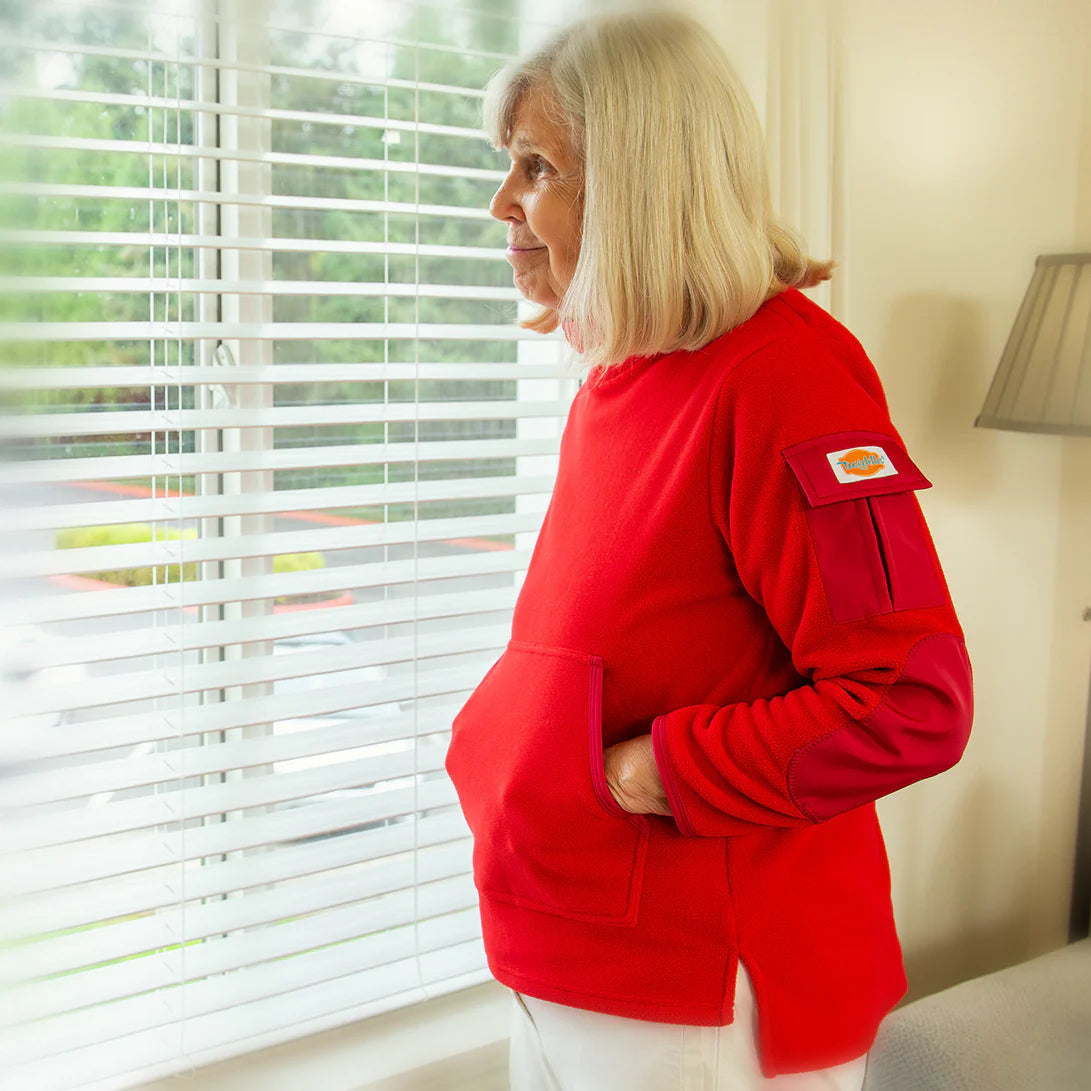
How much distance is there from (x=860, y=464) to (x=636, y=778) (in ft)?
1.12

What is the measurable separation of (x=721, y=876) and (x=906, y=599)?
321 millimetres

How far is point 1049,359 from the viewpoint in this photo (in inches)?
69.5

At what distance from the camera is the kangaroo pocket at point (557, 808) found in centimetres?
105

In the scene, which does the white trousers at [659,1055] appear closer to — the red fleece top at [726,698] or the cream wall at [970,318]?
the red fleece top at [726,698]

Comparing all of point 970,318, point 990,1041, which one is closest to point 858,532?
point 990,1041

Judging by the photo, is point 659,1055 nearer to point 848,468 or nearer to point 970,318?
point 848,468

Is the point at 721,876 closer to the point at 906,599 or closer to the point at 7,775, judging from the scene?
the point at 906,599

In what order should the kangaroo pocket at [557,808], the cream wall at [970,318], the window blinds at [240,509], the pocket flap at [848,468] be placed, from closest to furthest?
the pocket flap at [848,468], the kangaroo pocket at [557,808], the window blinds at [240,509], the cream wall at [970,318]

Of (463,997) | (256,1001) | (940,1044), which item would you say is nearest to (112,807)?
(256,1001)

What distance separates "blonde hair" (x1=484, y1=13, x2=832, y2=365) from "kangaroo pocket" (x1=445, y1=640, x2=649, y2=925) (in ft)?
1.06

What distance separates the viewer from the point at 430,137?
1548 mm

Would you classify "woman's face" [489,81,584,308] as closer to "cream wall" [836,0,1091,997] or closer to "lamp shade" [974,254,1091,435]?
"cream wall" [836,0,1091,997]

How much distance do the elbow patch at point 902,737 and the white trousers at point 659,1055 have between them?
22 cm

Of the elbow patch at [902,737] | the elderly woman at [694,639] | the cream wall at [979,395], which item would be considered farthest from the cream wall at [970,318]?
the elbow patch at [902,737]
